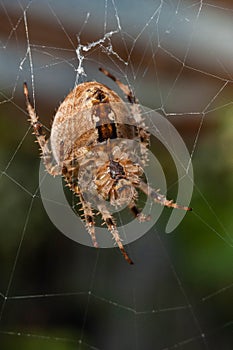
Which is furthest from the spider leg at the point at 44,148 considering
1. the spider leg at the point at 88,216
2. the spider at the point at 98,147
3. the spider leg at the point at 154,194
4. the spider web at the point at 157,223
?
the spider web at the point at 157,223

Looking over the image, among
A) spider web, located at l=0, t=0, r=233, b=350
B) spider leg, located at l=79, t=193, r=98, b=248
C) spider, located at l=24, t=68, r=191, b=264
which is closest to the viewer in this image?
spider, located at l=24, t=68, r=191, b=264

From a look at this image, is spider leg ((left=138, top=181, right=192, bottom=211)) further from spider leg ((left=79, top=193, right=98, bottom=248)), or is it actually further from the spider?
spider leg ((left=79, top=193, right=98, bottom=248))

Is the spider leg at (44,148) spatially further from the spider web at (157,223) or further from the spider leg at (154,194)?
the spider web at (157,223)

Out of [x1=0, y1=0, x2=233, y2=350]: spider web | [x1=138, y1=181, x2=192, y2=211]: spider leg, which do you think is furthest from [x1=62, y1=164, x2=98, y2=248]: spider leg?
[x1=0, y1=0, x2=233, y2=350]: spider web

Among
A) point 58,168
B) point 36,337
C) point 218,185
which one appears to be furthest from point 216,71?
point 36,337

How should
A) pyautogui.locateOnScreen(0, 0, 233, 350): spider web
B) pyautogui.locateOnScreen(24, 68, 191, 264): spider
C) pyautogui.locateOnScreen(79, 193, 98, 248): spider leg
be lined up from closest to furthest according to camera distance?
pyautogui.locateOnScreen(24, 68, 191, 264): spider
pyautogui.locateOnScreen(79, 193, 98, 248): spider leg
pyautogui.locateOnScreen(0, 0, 233, 350): spider web
